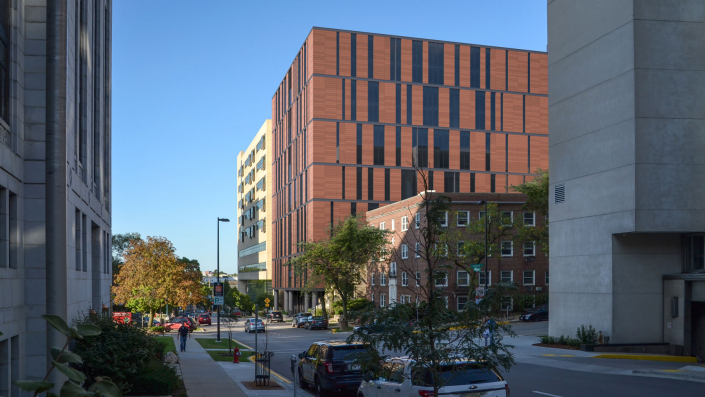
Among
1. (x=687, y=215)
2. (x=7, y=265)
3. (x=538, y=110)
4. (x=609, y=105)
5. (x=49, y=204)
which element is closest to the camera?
(x=49, y=204)

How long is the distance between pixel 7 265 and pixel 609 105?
93.4ft

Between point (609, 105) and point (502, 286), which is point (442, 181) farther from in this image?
point (502, 286)

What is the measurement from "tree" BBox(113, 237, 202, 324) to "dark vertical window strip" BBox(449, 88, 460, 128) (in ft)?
132

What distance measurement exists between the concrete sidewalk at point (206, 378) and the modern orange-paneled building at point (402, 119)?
149ft

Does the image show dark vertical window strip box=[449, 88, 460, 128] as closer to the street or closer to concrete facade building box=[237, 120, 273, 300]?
concrete facade building box=[237, 120, 273, 300]

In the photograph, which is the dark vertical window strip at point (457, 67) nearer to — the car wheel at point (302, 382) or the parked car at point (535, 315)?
the parked car at point (535, 315)

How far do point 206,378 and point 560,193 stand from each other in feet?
74.6

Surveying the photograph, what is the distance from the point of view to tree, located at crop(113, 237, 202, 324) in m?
52.2

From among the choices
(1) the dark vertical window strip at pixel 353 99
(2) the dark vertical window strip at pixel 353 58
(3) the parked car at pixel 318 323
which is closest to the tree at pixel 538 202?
(3) the parked car at pixel 318 323

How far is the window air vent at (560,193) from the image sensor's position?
1417 inches

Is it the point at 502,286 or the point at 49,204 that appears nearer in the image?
the point at 49,204

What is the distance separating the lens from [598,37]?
3328 cm

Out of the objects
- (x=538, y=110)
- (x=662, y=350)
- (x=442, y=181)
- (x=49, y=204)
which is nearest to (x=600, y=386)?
(x=662, y=350)

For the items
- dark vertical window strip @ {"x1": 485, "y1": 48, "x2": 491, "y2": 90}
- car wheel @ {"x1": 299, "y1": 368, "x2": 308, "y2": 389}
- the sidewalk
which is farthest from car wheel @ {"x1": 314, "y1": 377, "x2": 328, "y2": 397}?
dark vertical window strip @ {"x1": 485, "y1": 48, "x2": 491, "y2": 90}
